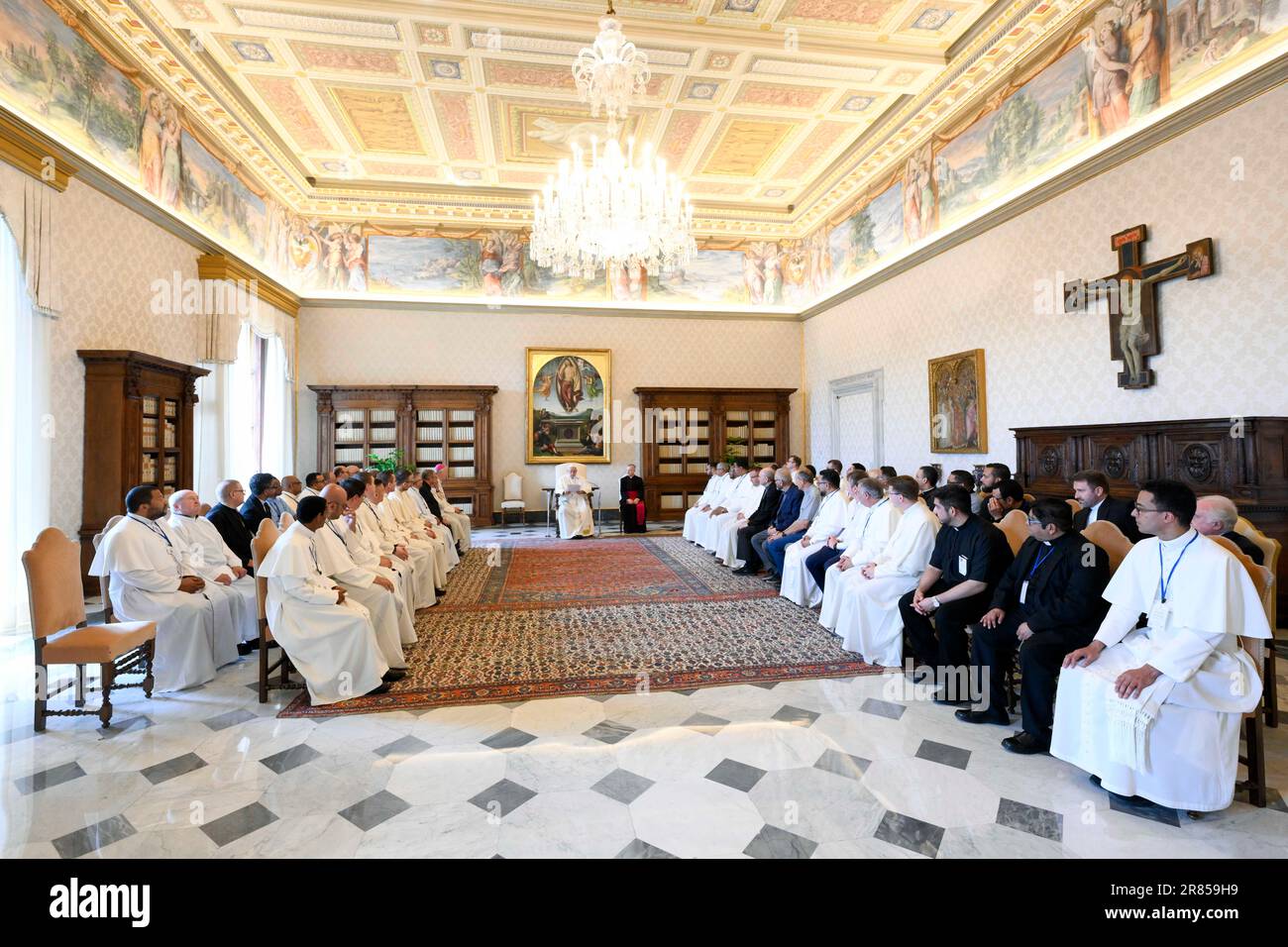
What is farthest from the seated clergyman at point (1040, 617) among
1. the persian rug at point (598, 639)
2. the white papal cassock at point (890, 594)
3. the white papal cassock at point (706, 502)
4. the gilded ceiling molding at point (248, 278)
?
the gilded ceiling molding at point (248, 278)

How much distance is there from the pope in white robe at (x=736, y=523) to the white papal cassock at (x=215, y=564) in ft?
18.0

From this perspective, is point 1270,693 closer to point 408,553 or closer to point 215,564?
point 408,553

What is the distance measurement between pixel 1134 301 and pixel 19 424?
10.8 meters

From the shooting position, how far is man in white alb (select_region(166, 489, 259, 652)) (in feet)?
16.7

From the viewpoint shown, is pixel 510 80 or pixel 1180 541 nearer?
pixel 1180 541

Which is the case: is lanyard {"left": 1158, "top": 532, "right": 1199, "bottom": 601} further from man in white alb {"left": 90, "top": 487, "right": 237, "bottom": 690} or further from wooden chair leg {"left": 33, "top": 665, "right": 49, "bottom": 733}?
wooden chair leg {"left": 33, "top": 665, "right": 49, "bottom": 733}

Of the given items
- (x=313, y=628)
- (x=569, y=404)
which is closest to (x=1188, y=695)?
(x=313, y=628)

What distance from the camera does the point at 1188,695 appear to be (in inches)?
108

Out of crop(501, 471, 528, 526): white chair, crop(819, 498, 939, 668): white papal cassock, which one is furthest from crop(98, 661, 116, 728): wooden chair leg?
crop(501, 471, 528, 526): white chair

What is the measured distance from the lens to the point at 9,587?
577 cm

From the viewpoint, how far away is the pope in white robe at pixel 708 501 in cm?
1091

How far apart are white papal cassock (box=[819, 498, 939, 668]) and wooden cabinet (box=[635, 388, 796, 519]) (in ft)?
29.9

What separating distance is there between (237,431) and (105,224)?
369 centimetres

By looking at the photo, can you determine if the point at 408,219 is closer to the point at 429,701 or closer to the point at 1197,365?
the point at 429,701
